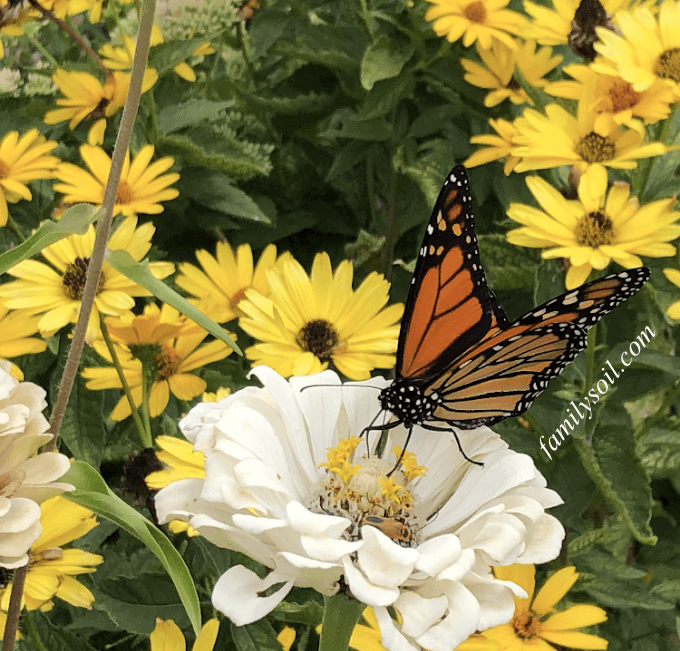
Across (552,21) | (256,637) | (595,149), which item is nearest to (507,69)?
(552,21)

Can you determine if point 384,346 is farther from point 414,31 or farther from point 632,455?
point 414,31

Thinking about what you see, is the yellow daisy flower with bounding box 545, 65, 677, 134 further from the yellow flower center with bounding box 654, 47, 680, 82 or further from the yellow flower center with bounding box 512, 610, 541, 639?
the yellow flower center with bounding box 512, 610, 541, 639

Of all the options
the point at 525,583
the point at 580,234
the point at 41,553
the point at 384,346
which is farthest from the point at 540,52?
the point at 41,553

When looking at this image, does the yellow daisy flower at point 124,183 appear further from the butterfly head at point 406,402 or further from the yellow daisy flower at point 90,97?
the butterfly head at point 406,402

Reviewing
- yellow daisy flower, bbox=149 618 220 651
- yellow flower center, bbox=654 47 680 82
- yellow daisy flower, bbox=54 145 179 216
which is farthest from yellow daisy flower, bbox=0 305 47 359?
yellow flower center, bbox=654 47 680 82

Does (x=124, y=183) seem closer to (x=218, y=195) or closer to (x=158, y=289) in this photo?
(x=218, y=195)

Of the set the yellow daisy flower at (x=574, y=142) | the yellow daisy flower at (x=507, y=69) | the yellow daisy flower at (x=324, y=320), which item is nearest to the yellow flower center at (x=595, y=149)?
the yellow daisy flower at (x=574, y=142)
